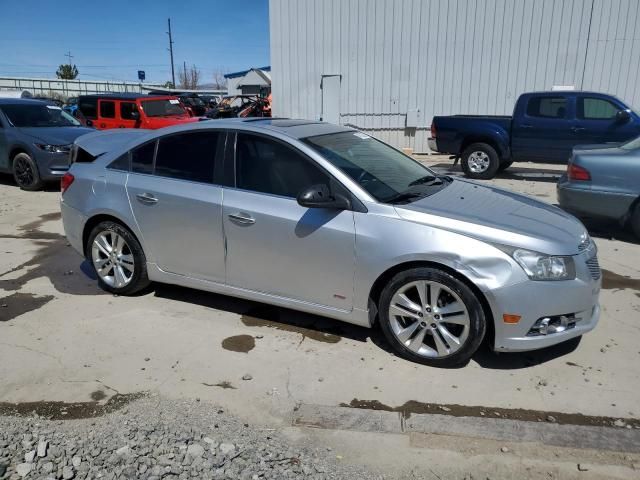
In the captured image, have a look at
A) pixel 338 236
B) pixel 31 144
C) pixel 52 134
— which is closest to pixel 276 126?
pixel 338 236

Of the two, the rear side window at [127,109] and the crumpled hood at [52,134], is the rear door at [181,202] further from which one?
the rear side window at [127,109]

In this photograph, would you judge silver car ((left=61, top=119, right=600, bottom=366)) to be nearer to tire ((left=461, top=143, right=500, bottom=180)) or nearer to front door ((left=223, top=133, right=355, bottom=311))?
front door ((left=223, top=133, right=355, bottom=311))

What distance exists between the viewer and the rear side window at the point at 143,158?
4.57 metres

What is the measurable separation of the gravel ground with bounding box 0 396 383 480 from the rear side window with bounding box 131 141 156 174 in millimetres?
2155

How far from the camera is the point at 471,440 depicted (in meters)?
2.93

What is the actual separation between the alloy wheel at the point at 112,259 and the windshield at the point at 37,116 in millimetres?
7444

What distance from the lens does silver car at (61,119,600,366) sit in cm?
337

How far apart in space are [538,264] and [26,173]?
1017 cm

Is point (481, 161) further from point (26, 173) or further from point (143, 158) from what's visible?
point (26, 173)

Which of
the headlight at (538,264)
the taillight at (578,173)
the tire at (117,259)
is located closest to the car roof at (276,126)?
the tire at (117,259)

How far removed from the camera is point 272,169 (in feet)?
13.3

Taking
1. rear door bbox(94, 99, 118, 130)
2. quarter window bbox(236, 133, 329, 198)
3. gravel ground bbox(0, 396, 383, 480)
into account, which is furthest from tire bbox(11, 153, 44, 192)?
gravel ground bbox(0, 396, 383, 480)

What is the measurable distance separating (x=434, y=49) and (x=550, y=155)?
6537 millimetres

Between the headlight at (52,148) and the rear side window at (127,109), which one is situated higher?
the rear side window at (127,109)
